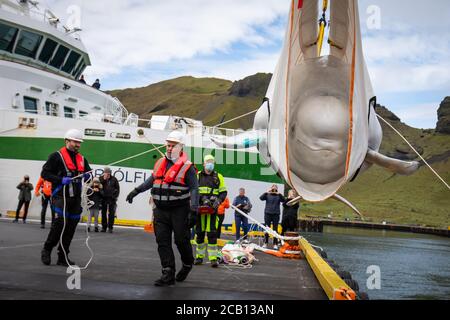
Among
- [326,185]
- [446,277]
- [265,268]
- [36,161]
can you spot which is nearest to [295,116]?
[326,185]

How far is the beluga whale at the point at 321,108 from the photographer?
4453mm

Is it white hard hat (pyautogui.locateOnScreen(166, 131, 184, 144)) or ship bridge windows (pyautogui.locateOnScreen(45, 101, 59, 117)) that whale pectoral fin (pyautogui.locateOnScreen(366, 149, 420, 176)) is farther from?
ship bridge windows (pyautogui.locateOnScreen(45, 101, 59, 117))

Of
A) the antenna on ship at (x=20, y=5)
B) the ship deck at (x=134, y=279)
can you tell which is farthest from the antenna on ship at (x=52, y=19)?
the ship deck at (x=134, y=279)

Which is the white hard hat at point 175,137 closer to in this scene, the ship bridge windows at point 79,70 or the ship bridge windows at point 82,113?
the ship bridge windows at point 82,113

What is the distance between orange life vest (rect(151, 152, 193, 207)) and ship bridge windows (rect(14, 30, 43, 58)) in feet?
45.8

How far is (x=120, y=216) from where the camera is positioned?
17328 mm

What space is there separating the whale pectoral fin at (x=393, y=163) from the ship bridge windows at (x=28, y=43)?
15.7 m

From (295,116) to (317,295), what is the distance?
214 cm

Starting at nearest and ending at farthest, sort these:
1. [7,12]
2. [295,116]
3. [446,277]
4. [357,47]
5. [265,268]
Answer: [357,47] → [295,116] → [265,268] → [7,12] → [446,277]

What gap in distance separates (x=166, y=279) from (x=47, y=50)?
1523 cm

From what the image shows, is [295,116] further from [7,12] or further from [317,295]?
[7,12]

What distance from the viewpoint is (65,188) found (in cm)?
637

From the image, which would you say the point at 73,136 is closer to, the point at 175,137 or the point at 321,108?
the point at 175,137
